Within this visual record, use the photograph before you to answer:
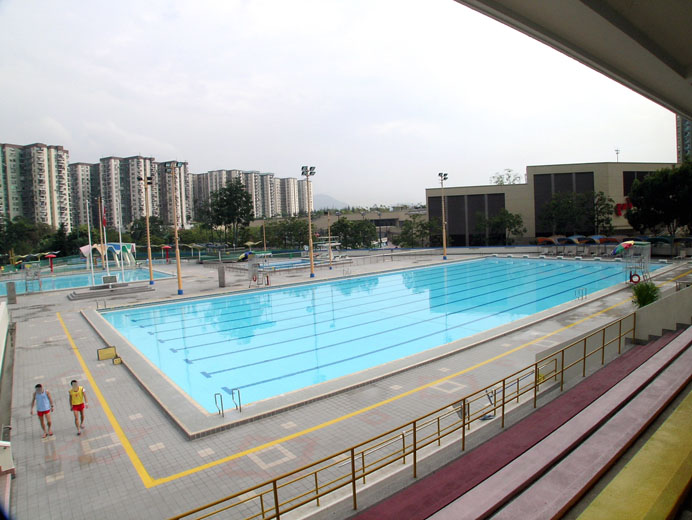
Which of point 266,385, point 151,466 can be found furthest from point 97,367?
point 151,466

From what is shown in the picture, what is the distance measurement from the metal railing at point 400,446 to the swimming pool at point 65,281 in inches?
1034

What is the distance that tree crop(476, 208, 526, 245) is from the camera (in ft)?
150

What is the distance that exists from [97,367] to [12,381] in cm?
173

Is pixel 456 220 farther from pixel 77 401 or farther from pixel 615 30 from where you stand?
pixel 615 30

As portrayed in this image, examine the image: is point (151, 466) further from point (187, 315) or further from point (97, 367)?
point (187, 315)

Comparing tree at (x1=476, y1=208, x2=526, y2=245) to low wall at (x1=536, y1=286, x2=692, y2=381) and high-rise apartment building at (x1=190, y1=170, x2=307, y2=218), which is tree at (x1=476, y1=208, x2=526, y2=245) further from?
high-rise apartment building at (x1=190, y1=170, x2=307, y2=218)

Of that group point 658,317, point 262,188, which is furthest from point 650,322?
point 262,188

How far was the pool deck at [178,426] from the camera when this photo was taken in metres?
5.62

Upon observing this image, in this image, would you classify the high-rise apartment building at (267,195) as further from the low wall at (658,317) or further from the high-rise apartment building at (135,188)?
the low wall at (658,317)

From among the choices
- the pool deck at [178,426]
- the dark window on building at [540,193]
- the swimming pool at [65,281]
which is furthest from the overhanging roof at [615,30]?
the dark window on building at [540,193]

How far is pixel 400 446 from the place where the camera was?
630 cm

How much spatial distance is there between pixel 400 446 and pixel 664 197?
36121 mm

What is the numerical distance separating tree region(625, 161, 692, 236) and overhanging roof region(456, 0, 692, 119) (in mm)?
32876

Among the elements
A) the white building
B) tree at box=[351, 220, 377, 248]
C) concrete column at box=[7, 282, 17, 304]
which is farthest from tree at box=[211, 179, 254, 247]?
concrete column at box=[7, 282, 17, 304]
